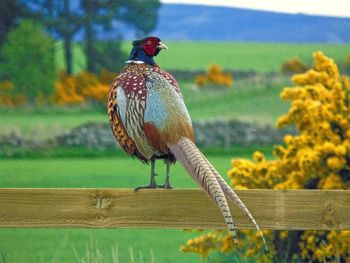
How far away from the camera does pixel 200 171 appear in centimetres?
506

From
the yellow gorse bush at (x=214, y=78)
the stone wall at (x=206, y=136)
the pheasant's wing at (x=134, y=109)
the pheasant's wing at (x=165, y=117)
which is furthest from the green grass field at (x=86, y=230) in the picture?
the pheasant's wing at (x=165, y=117)

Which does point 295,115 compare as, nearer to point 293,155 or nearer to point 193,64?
point 293,155

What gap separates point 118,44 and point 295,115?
16.8m

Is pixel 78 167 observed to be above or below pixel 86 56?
below

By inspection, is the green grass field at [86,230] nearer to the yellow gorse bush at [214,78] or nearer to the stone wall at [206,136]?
the stone wall at [206,136]

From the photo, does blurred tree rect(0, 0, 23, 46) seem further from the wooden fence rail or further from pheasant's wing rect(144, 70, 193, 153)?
pheasant's wing rect(144, 70, 193, 153)

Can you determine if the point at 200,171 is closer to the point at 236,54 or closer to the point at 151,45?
the point at 151,45

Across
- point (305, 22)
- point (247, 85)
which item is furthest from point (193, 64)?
point (305, 22)

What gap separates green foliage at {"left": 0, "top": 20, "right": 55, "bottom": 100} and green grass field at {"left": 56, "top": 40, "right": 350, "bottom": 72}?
209cm

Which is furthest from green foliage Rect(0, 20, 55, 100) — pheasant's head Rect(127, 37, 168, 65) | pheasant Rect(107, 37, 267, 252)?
pheasant Rect(107, 37, 267, 252)

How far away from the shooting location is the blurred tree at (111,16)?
83.8 ft

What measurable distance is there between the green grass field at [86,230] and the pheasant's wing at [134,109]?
653 cm

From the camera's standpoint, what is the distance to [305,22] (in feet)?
140

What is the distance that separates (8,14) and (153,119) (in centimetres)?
2214
